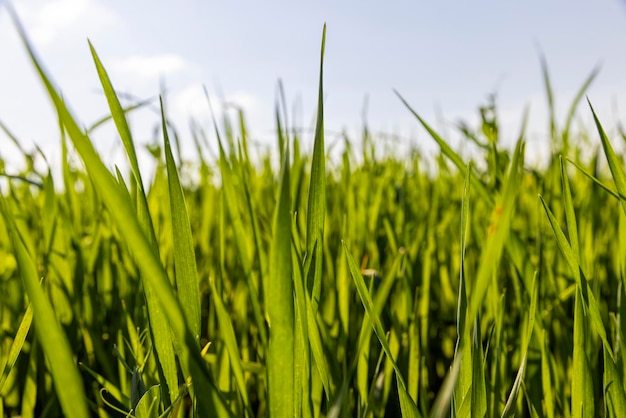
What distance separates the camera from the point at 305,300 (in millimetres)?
375

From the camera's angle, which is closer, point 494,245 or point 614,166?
point 494,245

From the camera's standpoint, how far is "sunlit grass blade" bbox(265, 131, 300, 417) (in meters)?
0.30

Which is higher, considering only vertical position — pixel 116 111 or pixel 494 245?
pixel 116 111

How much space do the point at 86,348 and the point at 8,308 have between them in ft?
0.42

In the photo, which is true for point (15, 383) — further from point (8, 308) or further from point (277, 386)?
point (277, 386)

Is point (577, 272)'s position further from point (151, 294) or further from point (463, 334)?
point (151, 294)

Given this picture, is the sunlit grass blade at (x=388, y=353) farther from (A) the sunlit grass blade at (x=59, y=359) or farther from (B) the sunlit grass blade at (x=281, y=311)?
(A) the sunlit grass blade at (x=59, y=359)

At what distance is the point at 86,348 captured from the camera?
730mm

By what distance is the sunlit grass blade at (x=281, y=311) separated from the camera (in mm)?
301

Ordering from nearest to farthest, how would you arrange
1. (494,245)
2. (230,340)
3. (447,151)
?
(494,245) < (230,340) < (447,151)

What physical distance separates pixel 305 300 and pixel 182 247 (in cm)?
9

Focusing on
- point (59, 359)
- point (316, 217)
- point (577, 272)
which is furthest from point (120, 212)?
point (577, 272)

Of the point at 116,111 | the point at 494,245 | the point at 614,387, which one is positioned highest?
the point at 116,111

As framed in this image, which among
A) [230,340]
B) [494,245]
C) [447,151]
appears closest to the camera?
[494,245]
